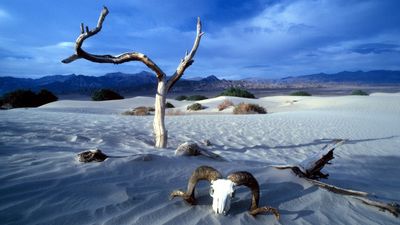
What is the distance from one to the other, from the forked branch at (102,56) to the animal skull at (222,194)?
16.8 ft

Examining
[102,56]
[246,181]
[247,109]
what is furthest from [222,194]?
[247,109]

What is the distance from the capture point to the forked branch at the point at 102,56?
6.73m

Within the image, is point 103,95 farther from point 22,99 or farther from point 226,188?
point 226,188

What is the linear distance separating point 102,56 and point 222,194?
17.9 feet

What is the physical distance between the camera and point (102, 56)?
23.7ft

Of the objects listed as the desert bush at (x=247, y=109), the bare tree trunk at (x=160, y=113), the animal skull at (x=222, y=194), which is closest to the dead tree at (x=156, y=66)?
the bare tree trunk at (x=160, y=113)

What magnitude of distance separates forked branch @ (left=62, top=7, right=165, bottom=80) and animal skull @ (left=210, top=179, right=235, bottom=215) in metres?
5.13

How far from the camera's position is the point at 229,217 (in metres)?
2.99

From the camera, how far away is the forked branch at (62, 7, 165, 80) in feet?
22.1

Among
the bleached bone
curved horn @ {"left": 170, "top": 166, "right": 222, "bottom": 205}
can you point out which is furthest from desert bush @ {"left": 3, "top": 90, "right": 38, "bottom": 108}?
the bleached bone

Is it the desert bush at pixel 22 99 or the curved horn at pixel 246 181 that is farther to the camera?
the desert bush at pixel 22 99

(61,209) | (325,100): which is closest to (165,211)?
(61,209)

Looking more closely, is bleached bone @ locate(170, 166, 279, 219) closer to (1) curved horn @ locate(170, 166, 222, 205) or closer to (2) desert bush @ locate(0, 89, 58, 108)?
(1) curved horn @ locate(170, 166, 222, 205)

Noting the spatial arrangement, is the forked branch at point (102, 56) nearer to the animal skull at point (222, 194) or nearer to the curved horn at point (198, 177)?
the curved horn at point (198, 177)
